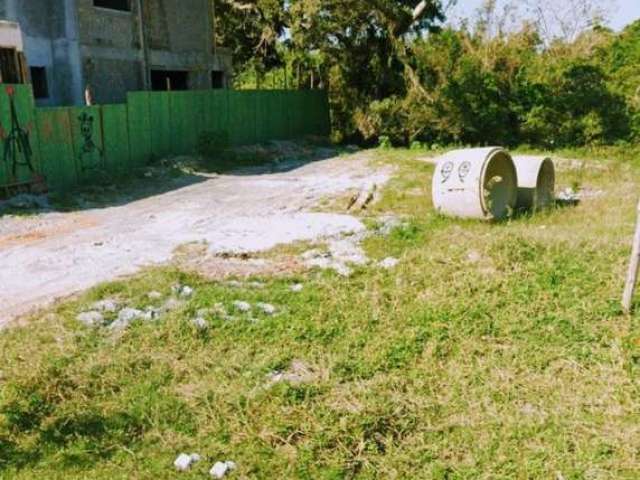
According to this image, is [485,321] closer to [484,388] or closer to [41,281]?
[484,388]

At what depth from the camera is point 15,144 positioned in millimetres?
10531

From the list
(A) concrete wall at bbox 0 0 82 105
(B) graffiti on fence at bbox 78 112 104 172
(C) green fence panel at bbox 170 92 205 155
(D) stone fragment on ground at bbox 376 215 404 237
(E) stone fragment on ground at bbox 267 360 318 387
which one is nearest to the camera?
(E) stone fragment on ground at bbox 267 360 318 387

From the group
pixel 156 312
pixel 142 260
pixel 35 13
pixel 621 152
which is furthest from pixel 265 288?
pixel 621 152

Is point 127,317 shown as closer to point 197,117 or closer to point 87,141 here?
point 87,141

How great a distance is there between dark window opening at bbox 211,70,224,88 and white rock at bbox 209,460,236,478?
18076 millimetres

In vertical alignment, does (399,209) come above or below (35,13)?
below

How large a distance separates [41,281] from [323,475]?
4119 millimetres

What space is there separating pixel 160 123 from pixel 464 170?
28.1 ft

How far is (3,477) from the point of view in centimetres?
350

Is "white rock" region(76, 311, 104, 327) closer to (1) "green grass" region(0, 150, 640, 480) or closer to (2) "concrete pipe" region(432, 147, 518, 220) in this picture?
(1) "green grass" region(0, 150, 640, 480)

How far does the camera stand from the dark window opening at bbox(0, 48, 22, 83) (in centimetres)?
1064

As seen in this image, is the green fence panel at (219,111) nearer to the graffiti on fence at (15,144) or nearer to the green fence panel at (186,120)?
the green fence panel at (186,120)

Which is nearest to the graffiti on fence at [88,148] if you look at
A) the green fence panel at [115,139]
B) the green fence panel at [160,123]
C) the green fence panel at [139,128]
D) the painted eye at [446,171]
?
the green fence panel at [115,139]

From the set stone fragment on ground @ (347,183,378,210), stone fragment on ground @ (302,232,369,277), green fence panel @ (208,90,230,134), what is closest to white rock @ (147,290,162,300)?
stone fragment on ground @ (302,232,369,277)
